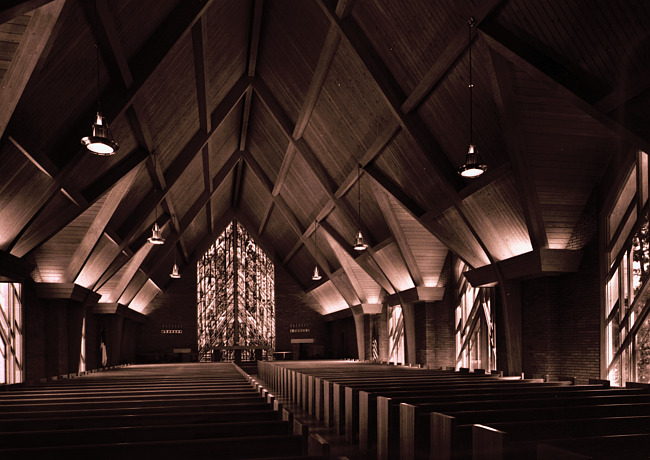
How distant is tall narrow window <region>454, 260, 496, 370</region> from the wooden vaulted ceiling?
0.97m

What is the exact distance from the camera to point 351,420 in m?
6.10

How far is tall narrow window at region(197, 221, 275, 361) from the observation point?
2472 centimetres

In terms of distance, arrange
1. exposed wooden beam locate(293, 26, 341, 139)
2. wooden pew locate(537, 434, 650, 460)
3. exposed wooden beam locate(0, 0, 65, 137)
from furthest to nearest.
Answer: exposed wooden beam locate(293, 26, 341, 139) → exposed wooden beam locate(0, 0, 65, 137) → wooden pew locate(537, 434, 650, 460)

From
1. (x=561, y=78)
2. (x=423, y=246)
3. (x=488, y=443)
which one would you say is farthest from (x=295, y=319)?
(x=488, y=443)

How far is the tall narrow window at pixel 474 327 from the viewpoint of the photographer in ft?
39.9

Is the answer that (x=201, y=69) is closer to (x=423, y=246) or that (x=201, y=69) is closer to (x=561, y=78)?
(x=561, y=78)

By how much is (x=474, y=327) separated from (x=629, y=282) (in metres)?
5.08

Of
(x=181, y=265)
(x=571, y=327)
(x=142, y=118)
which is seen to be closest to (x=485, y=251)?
(x=571, y=327)

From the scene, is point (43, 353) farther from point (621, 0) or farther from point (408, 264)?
point (621, 0)

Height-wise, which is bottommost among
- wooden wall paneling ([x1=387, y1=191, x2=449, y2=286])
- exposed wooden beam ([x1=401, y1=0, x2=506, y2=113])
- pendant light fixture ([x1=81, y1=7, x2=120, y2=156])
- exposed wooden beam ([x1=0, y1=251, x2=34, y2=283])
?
exposed wooden beam ([x1=0, y1=251, x2=34, y2=283])

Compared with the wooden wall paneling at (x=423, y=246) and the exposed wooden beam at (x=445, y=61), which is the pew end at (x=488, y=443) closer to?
the exposed wooden beam at (x=445, y=61)

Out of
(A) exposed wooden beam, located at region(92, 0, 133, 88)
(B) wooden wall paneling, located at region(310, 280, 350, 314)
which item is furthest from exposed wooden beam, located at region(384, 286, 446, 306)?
(A) exposed wooden beam, located at region(92, 0, 133, 88)

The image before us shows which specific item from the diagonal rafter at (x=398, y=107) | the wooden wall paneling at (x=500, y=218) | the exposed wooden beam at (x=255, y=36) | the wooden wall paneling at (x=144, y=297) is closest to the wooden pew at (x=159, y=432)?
the wooden wall paneling at (x=500, y=218)

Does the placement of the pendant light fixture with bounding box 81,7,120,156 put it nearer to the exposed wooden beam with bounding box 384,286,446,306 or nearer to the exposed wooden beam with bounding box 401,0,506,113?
the exposed wooden beam with bounding box 401,0,506,113
